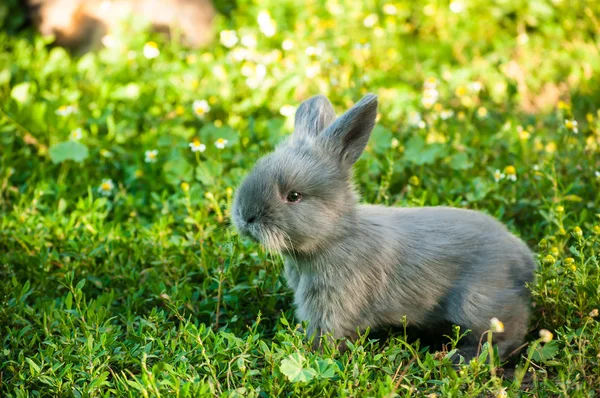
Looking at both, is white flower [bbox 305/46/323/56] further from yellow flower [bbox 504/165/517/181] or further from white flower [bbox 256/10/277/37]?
yellow flower [bbox 504/165/517/181]

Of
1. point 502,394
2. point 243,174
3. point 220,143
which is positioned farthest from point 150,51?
point 502,394

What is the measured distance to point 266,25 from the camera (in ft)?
21.6

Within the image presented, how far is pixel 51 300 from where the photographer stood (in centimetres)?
372

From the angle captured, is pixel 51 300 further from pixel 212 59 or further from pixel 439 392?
pixel 212 59

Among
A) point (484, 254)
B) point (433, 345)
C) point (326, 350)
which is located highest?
point (484, 254)

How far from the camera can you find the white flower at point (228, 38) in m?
6.25

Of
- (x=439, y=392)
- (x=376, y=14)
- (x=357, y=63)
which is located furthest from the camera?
(x=376, y=14)

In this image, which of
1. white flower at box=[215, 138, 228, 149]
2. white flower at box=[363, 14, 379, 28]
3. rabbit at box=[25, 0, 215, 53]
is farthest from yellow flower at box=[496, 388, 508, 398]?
rabbit at box=[25, 0, 215, 53]

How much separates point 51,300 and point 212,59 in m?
3.27

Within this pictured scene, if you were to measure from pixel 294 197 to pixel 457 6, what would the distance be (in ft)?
14.2

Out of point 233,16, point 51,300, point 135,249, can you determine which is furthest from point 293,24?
point 51,300

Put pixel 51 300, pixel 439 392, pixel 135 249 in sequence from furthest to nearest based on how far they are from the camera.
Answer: pixel 135 249 → pixel 51 300 → pixel 439 392

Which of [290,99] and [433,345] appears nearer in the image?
[433,345]

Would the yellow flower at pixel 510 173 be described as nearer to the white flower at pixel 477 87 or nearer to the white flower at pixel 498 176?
the white flower at pixel 498 176
